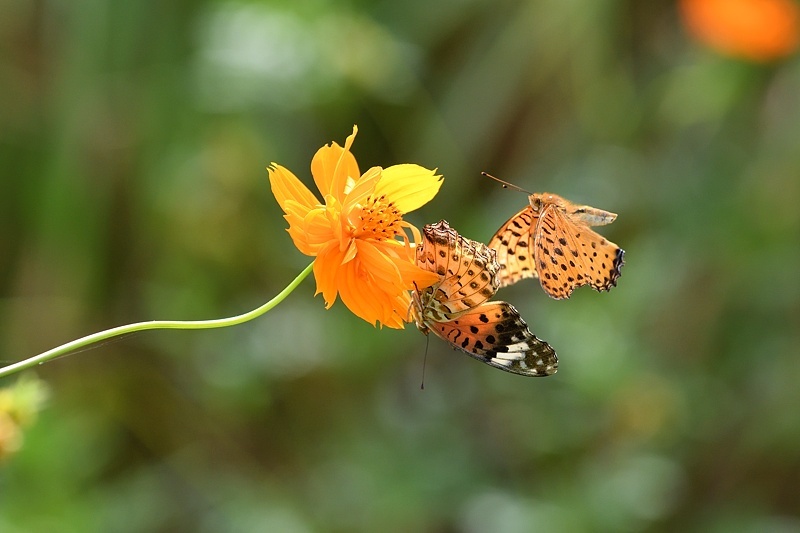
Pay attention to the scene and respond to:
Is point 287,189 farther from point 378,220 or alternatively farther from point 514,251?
point 514,251

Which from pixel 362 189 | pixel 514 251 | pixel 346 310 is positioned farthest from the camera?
pixel 346 310

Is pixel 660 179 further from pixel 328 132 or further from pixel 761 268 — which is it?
pixel 328 132

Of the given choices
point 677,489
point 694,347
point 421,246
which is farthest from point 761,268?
point 421,246

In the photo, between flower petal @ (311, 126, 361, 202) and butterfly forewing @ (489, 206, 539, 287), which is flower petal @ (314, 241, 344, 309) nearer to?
flower petal @ (311, 126, 361, 202)

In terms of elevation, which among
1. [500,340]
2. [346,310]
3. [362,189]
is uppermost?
[362,189]

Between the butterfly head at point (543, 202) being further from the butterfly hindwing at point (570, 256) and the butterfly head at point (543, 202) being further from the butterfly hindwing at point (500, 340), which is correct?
the butterfly hindwing at point (500, 340)

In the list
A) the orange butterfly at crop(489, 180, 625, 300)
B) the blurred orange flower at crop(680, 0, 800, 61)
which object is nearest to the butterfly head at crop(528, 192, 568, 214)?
the orange butterfly at crop(489, 180, 625, 300)

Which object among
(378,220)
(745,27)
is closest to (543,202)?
(378,220)
